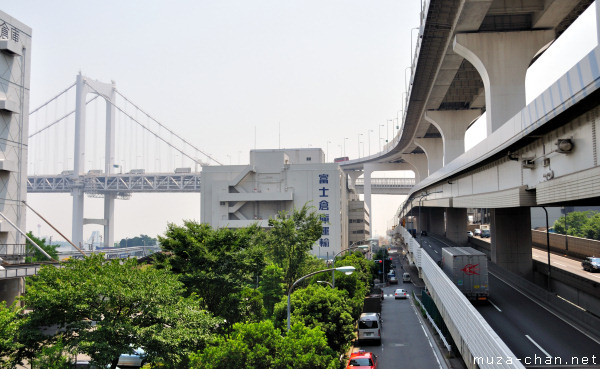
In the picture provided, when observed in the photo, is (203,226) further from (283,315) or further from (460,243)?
(460,243)

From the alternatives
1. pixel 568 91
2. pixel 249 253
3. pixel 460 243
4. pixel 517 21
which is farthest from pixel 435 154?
pixel 568 91

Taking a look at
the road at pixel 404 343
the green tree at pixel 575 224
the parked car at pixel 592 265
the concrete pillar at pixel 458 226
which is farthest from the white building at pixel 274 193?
the parked car at pixel 592 265

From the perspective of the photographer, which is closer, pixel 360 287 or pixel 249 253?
pixel 249 253

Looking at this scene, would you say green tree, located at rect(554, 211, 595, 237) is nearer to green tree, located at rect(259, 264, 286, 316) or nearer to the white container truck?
the white container truck

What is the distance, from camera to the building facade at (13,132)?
138ft

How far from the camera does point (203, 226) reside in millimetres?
28672

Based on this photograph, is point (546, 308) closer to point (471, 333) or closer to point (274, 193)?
point (471, 333)

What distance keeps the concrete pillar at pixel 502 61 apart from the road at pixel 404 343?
13.7 meters

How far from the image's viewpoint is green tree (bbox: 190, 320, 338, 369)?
15578mm

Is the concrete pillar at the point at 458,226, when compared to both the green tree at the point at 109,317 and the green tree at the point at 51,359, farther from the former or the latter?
the green tree at the point at 51,359

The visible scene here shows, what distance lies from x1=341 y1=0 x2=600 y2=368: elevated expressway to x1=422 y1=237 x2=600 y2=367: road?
190cm

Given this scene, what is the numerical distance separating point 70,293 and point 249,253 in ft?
38.2

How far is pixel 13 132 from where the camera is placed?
4309 centimetres

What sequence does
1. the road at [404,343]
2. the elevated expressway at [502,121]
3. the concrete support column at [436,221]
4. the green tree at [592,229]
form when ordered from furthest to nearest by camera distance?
1. the concrete support column at [436,221]
2. the green tree at [592,229]
3. the road at [404,343]
4. the elevated expressway at [502,121]
